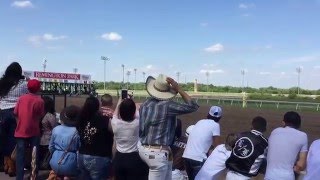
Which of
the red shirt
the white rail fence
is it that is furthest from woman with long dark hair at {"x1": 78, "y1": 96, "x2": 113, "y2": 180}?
the white rail fence

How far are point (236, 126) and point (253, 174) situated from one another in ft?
58.9

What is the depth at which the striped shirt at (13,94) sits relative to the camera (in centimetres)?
811

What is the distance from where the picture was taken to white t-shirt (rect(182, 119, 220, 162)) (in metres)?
6.63

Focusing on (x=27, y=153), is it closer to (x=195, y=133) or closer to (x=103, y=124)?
(x=103, y=124)

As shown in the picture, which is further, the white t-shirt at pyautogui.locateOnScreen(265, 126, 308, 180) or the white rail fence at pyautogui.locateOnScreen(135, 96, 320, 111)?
the white rail fence at pyautogui.locateOnScreen(135, 96, 320, 111)

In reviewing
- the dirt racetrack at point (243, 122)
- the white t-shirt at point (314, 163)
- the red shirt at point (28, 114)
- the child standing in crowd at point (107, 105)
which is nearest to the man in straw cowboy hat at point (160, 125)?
the child standing in crowd at point (107, 105)

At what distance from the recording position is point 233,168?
538 cm

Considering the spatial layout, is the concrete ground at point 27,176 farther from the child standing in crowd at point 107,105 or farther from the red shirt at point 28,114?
the child standing in crowd at point 107,105

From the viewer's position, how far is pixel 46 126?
7.98m

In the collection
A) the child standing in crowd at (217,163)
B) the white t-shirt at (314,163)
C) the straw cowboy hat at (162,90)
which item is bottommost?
the child standing in crowd at (217,163)

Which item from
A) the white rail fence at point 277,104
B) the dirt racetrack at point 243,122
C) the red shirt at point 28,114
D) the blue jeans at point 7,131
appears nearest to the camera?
the red shirt at point 28,114

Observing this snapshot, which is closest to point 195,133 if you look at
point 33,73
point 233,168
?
point 233,168

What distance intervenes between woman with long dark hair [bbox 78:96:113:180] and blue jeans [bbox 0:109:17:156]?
291cm

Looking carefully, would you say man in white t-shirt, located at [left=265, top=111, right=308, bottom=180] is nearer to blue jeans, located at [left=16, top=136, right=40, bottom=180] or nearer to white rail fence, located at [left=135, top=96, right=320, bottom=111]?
blue jeans, located at [left=16, top=136, right=40, bottom=180]
